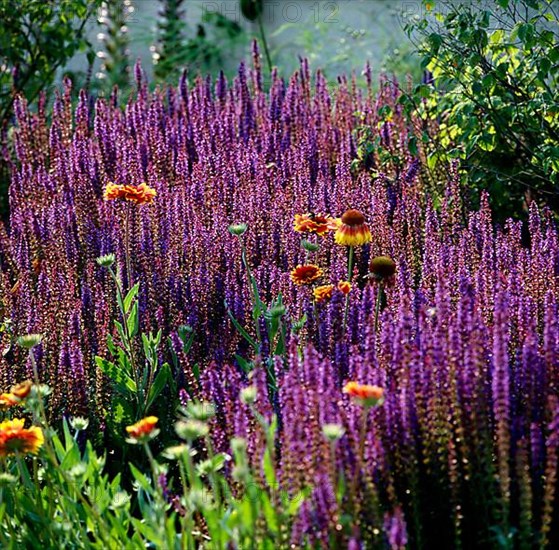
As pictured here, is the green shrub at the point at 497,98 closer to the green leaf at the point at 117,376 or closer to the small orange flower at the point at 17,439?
the green leaf at the point at 117,376

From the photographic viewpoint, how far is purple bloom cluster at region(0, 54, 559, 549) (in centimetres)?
218

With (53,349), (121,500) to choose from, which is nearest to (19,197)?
(53,349)

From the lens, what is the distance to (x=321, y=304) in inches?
117

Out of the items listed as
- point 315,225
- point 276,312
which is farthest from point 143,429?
point 315,225

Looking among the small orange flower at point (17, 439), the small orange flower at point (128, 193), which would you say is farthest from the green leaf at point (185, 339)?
the small orange flower at point (17, 439)

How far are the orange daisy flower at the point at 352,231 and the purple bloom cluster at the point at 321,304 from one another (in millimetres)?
177

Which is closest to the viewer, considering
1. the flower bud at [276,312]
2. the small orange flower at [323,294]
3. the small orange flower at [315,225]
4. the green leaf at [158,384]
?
the flower bud at [276,312]

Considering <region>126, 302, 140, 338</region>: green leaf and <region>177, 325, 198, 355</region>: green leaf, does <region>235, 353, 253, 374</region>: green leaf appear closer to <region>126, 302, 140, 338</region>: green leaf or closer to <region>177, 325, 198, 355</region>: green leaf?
<region>177, 325, 198, 355</region>: green leaf

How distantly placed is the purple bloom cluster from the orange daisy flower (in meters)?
0.18

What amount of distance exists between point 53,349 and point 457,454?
151cm

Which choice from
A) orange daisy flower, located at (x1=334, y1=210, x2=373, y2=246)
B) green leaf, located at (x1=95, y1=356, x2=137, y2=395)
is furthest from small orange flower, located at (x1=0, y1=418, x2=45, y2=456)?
orange daisy flower, located at (x1=334, y1=210, x2=373, y2=246)

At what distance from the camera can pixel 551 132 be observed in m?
4.14

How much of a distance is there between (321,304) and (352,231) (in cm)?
24

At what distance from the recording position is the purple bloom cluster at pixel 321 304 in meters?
2.18
